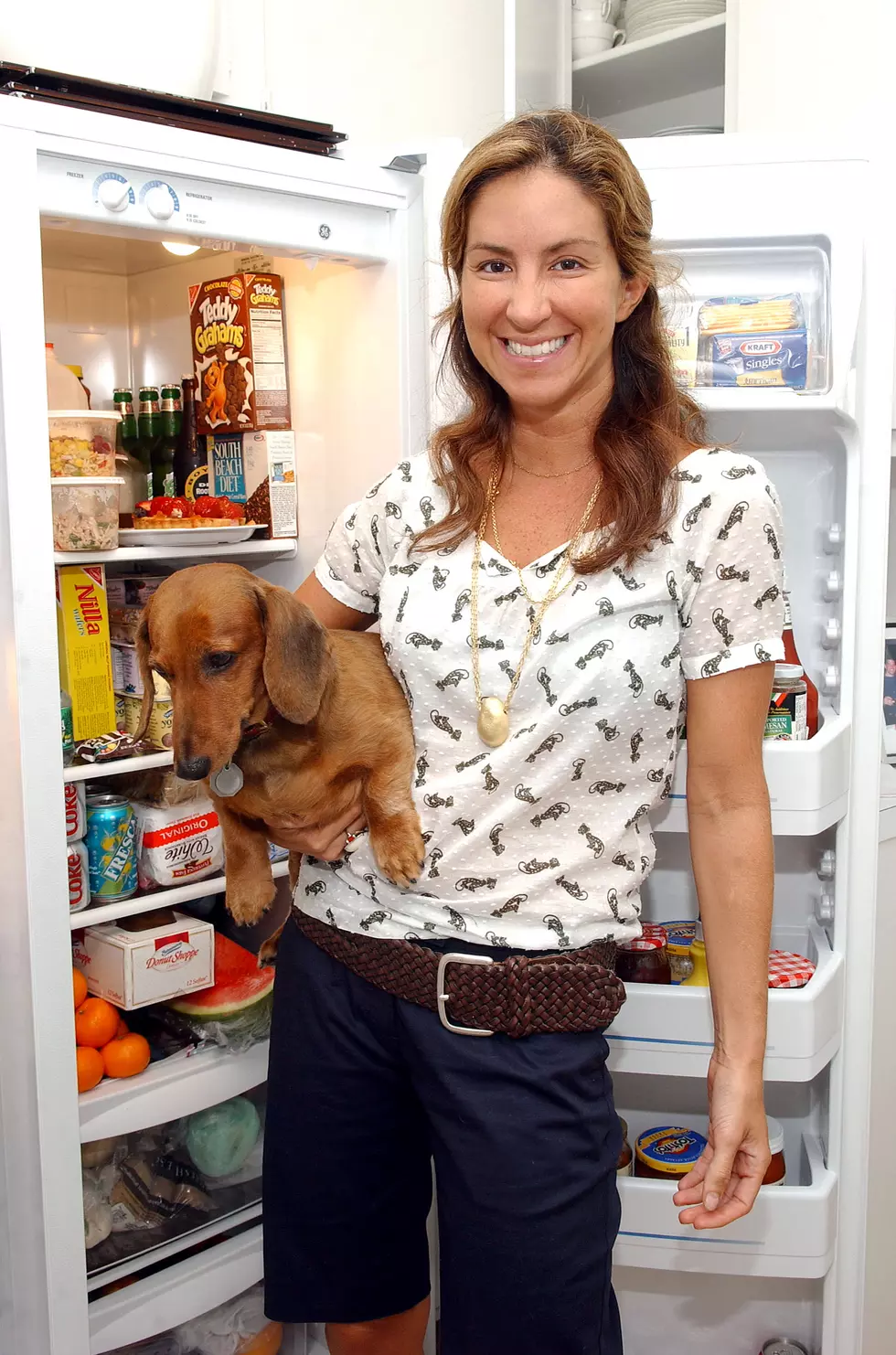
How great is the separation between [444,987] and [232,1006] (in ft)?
2.59

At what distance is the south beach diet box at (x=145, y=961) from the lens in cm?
180

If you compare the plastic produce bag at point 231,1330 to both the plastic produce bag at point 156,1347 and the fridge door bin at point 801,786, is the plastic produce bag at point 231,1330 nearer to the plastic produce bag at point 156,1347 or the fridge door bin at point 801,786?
the plastic produce bag at point 156,1347

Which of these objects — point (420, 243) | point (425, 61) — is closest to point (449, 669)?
point (420, 243)

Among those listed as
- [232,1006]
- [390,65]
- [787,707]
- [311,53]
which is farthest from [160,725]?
[390,65]

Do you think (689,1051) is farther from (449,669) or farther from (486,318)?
(486,318)

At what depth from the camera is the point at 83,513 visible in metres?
1.67

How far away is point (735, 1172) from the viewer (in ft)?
4.09

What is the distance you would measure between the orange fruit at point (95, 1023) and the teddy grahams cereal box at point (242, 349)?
910 mm

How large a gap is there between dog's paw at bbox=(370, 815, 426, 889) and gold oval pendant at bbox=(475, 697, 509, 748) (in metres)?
0.13

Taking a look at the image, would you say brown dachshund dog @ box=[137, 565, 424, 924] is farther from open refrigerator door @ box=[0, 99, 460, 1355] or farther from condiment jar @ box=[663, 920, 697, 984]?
condiment jar @ box=[663, 920, 697, 984]

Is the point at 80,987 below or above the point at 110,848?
below

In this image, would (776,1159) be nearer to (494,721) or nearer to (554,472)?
(494,721)

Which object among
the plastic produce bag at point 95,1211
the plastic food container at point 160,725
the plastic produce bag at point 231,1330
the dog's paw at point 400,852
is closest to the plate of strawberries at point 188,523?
the plastic food container at point 160,725

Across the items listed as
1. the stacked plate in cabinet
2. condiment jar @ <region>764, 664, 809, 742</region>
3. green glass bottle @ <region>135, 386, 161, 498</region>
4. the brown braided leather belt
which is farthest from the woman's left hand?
the stacked plate in cabinet
